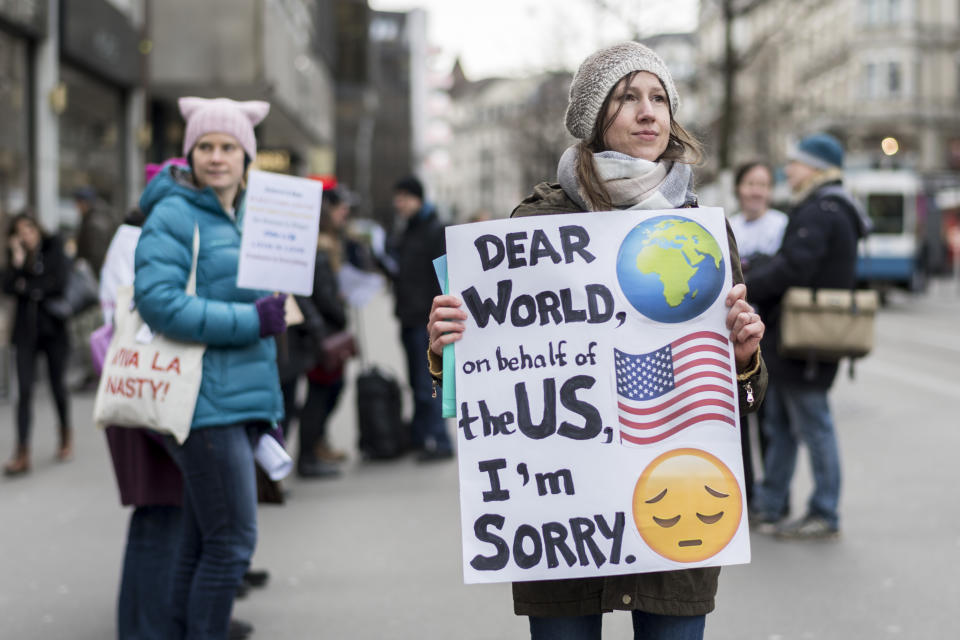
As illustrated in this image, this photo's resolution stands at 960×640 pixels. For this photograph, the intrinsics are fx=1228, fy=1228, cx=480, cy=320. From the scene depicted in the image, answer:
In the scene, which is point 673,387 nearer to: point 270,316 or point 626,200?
point 626,200

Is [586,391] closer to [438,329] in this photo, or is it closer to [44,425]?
[438,329]

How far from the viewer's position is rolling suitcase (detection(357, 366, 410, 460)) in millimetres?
8953

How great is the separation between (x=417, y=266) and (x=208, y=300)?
212 inches

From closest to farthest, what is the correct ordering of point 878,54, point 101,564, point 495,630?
point 495,630 → point 101,564 → point 878,54

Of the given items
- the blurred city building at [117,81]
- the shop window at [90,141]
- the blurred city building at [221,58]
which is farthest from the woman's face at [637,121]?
the blurred city building at [221,58]

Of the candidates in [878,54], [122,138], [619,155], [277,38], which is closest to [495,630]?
[619,155]

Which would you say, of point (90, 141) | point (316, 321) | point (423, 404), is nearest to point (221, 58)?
point (90, 141)

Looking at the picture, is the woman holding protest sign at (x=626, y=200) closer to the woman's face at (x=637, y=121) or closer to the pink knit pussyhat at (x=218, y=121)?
the woman's face at (x=637, y=121)

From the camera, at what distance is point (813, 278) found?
6355 millimetres

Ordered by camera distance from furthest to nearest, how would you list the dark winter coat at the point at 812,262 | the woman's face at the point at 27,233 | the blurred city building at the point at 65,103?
1. the blurred city building at the point at 65,103
2. the woman's face at the point at 27,233
3. the dark winter coat at the point at 812,262

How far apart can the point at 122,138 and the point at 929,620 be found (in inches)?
631

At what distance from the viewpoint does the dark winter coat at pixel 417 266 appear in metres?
9.20

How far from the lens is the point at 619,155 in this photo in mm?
2773

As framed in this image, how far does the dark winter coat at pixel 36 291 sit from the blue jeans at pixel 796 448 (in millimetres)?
5084
